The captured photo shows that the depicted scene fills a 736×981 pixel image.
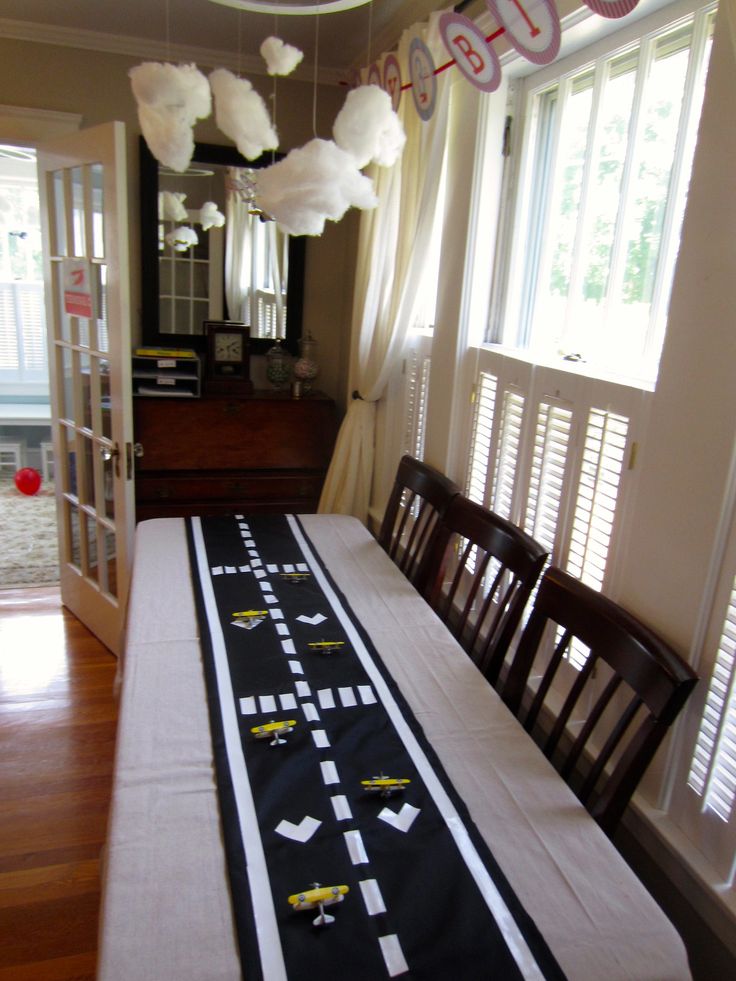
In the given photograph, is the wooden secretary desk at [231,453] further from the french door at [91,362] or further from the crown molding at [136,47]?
the crown molding at [136,47]

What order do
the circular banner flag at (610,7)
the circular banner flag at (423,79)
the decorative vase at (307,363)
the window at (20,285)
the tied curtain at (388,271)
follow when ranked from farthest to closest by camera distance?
the window at (20,285) < the decorative vase at (307,363) < the tied curtain at (388,271) < the circular banner flag at (423,79) < the circular banner flag at (610,7)

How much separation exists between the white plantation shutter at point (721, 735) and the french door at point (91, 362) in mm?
2067

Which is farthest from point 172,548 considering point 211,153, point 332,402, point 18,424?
point 18,424

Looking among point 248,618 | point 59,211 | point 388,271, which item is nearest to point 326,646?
point 248,618

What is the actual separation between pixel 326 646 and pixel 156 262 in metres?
2.54

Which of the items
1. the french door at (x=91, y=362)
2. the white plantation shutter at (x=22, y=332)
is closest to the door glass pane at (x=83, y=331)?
the french door at (x=91, y=362)

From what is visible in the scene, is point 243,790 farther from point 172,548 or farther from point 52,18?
point 52,18

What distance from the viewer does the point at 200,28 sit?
304 centimetres

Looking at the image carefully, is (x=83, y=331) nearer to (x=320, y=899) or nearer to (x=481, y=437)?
(x=481, y=437)

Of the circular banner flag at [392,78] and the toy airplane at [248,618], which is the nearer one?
the toy airplane at [248,618]

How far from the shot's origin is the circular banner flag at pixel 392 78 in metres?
2.26

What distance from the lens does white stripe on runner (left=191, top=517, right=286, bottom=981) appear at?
2.92ft

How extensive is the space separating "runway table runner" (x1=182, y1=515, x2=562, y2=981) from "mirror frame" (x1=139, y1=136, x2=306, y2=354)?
7.29 feet

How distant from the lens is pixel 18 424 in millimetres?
5195
